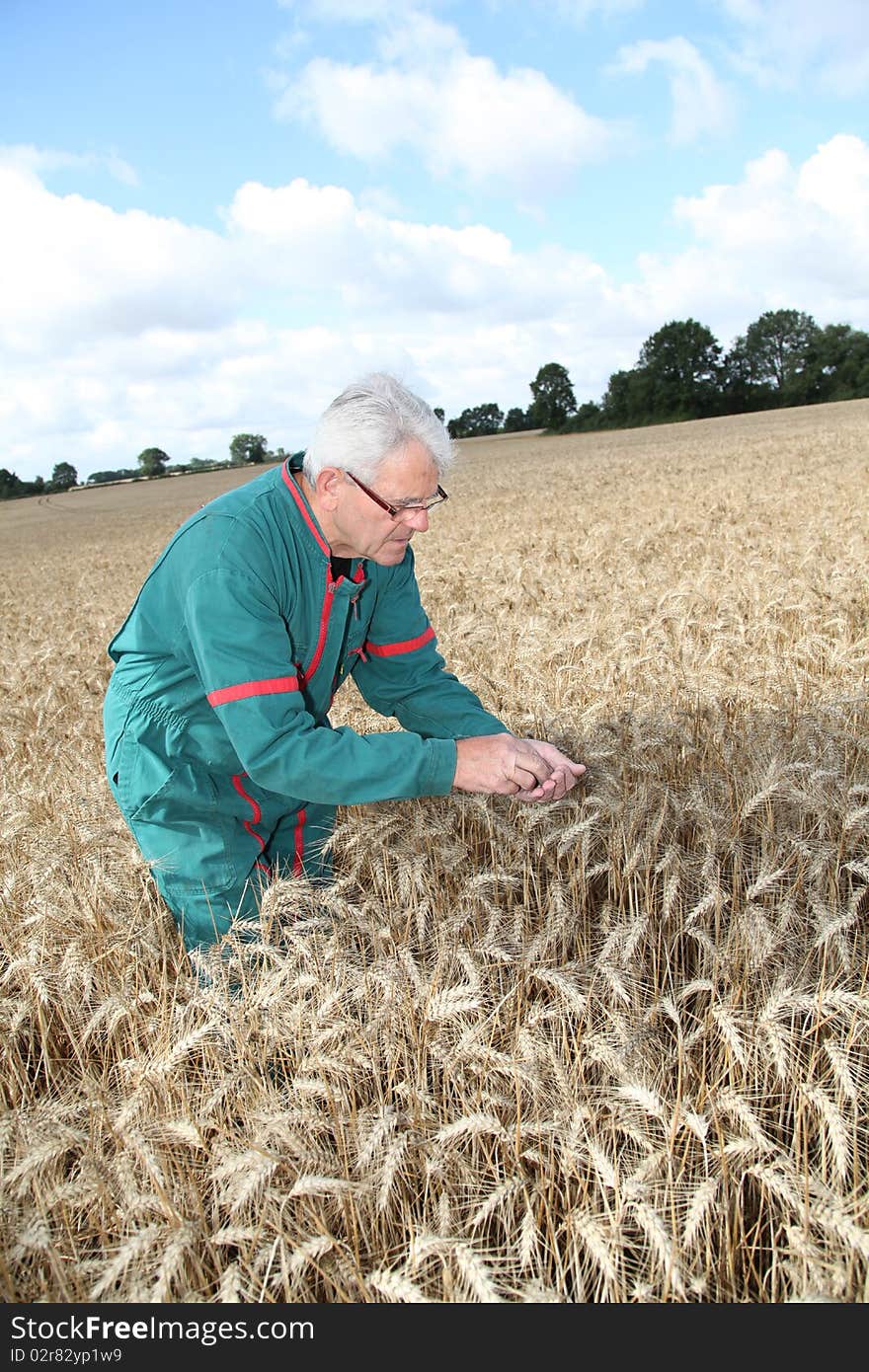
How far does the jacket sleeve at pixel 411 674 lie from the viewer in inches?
125

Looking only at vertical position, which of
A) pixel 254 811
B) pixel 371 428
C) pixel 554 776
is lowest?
pixel 254 811

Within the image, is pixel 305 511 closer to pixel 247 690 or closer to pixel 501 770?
pixel 247 690

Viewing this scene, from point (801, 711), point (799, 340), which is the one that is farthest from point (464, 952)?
point (799, 340)

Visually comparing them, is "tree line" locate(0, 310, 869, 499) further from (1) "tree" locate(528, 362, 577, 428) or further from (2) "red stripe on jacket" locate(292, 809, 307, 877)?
(2) "red stripe on jacket" locate(292, 809, 307, 877)

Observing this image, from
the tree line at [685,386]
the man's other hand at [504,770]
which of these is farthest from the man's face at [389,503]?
the tree line at [685,386]

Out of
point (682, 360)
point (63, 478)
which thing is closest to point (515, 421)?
point (682, 360)

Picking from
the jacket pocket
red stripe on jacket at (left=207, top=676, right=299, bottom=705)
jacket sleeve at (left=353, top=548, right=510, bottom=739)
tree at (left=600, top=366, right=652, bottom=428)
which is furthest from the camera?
tree at (left=600, top=366, right=652, bottom=428)

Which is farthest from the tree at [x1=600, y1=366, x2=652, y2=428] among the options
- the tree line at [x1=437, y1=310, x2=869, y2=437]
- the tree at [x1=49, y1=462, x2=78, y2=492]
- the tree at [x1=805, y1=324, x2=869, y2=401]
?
the tree at [x1=49, y1=462, x2=78, y2=492]

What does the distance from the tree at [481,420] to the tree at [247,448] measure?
57.7ft

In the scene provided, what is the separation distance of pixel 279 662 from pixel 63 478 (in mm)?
90123

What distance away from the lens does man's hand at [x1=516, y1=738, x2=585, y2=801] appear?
2.67m

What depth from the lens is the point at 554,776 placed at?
2.68m

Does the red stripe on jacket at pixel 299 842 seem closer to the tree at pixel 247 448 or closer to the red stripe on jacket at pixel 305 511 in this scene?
the red stripe on jacket at pixel 305 511
